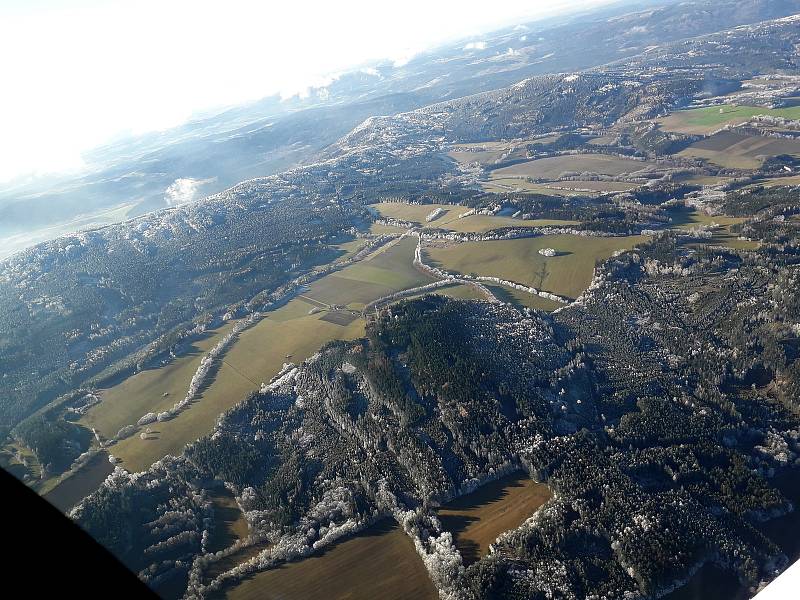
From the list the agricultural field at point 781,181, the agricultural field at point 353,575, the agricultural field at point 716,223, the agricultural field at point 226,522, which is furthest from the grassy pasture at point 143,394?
the agricultural field at point 781,181

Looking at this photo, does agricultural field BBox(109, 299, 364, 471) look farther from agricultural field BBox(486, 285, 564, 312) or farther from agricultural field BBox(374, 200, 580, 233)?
agricultural field BBox(374, 200, 580, 233)

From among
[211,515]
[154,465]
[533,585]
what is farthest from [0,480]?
[154,465]

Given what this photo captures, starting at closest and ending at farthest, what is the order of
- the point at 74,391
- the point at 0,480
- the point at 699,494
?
1. the point at 0,480
2. the point at 699,494
3. the point at 74,391

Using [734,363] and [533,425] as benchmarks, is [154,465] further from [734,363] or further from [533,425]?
[734,363]

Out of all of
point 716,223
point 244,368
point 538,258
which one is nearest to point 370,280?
point 538,258

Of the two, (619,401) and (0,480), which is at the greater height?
(0,480)

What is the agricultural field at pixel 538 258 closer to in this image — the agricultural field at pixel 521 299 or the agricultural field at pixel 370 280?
the agricultural field at pixel 521 299
